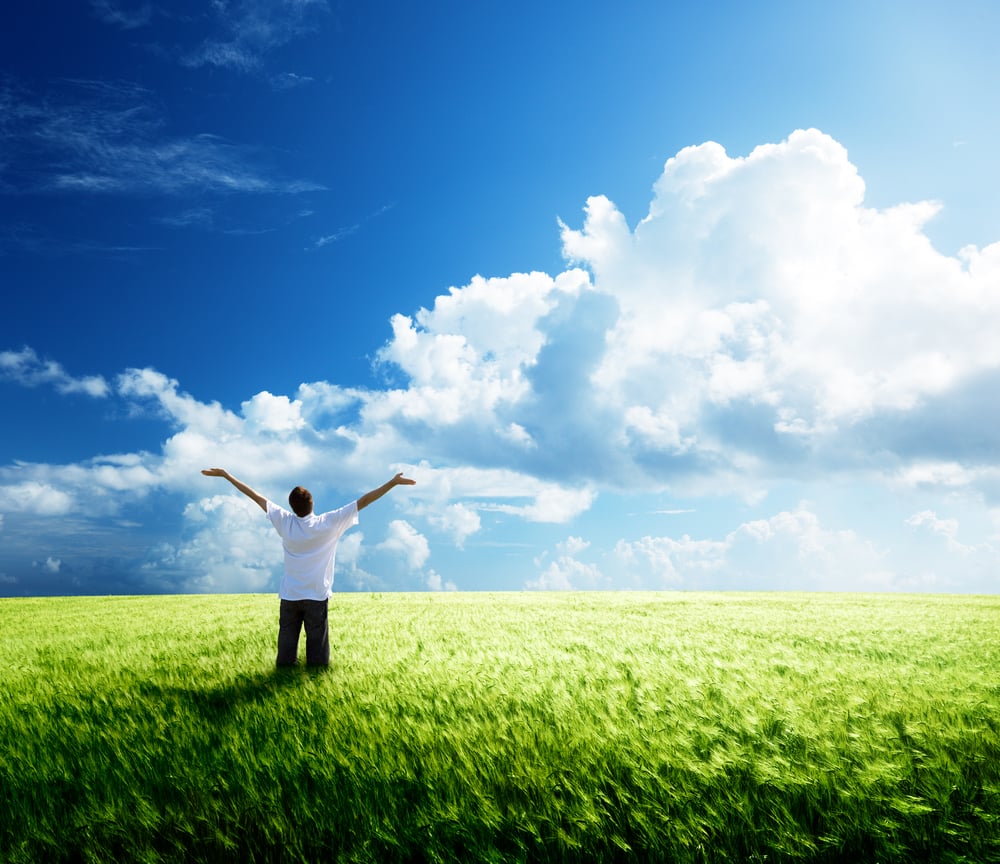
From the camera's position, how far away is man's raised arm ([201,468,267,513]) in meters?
9.10

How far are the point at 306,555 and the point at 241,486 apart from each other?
4.94 feet

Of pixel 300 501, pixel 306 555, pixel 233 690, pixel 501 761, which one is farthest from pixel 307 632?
pixel 501 761

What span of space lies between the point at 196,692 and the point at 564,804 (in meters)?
5.55

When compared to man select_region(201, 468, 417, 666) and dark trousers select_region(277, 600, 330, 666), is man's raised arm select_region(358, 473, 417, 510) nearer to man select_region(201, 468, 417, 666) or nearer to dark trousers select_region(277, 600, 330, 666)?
man select_region(201, 468, 417, 666)

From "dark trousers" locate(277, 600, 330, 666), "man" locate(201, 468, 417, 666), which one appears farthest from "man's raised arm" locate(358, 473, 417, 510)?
"dark trousers" locate(277, 600, 330, 666)

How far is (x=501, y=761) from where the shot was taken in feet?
16.5

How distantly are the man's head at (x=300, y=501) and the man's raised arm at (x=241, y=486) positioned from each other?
18.5 inches

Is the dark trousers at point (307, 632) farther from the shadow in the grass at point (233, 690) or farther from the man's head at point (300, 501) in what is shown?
the man's head at point (300, 501)

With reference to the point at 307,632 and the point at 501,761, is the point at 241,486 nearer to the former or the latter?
the point at 307,632

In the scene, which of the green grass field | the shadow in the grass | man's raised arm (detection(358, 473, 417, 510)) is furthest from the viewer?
man's raised arm (detection(358, 473, 417, 510))

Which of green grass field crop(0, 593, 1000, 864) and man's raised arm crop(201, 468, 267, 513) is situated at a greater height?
man's raised arm crop(201, 468, 267, 513)

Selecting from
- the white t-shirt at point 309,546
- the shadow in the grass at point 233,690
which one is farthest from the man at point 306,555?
the shadow in the grass at point 233,690

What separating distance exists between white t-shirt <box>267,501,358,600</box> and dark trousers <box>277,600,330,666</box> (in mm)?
155

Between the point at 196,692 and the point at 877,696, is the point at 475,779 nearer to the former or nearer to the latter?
the point at 196,692
